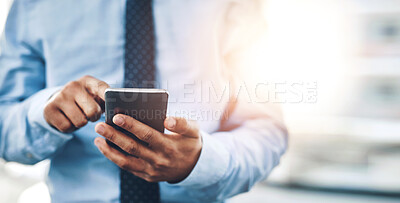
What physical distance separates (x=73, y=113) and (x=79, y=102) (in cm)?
3

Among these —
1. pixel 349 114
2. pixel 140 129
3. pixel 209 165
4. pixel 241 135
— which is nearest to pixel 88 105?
pixel 140 129

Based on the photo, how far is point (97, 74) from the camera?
0.69 metres

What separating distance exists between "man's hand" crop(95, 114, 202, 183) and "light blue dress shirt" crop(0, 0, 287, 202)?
0.13 m

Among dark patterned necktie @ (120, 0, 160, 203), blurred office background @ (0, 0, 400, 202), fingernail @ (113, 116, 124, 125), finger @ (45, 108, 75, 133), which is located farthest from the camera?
blurred office background @ (0, 0, 400, 202)

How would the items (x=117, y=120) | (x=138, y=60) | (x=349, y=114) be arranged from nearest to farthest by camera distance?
(x=117, y=120)
(x=138, y=60)
(x=349, y=114)

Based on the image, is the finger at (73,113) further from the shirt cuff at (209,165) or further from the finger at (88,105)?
the shirt cuff at (209,165)

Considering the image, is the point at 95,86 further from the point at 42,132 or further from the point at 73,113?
the point at 42,132

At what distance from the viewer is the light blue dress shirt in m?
0.67

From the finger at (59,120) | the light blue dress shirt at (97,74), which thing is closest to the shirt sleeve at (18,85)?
the light blue dress shirt at (97,74)

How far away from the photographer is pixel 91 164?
26.7 inches

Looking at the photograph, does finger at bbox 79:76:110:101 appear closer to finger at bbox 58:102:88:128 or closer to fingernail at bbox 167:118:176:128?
finger at bbox 58:102:88:128

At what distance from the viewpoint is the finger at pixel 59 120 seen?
1.73 feet

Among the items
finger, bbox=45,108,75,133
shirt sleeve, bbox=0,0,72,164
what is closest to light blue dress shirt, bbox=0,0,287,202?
shirt sleeve, bbox=0,0,72,164

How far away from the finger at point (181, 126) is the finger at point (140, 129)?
31mm
